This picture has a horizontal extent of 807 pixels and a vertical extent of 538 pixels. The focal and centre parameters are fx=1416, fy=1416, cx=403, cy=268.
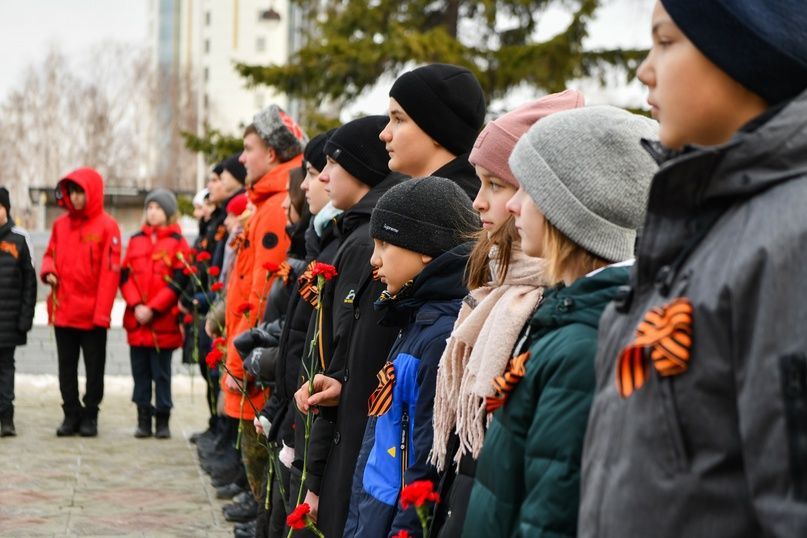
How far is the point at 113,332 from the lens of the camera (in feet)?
62.3

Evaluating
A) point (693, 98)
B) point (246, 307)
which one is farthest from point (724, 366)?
point (246, 307)

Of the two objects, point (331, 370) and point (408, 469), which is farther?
point (331, 370)

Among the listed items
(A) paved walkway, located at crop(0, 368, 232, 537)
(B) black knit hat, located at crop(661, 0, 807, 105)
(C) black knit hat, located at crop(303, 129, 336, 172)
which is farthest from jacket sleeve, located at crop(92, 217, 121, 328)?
(B) black knit hat, located at crop(661, 0, 807, 105)

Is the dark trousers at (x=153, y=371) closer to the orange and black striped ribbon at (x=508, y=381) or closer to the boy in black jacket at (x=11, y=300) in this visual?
the boy in black jacket at (x=11, y=300)

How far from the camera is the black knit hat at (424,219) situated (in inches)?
173

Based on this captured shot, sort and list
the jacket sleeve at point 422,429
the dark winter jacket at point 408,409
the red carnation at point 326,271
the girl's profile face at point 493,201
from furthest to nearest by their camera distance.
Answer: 1. the red carnation at point 326,271
2. the dark winter jacket at point 408,409
3. the jacket sleeve at point 422,429
4. the girl's profile face at point 493,201

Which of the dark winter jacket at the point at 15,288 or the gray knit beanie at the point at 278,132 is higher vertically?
the gray knit beanie at the point at 278,132

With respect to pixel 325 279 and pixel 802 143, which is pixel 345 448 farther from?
pixel 802 143

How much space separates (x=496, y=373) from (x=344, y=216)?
7.93 feet

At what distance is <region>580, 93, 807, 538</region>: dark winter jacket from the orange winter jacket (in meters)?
5.47

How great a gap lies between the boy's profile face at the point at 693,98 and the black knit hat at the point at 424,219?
216cm

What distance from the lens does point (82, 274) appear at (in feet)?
36.4

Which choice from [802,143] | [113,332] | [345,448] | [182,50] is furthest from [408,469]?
[182,50]

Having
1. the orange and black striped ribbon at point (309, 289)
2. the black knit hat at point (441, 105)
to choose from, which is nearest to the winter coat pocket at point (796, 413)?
the black knit hat at point (441, 105)
